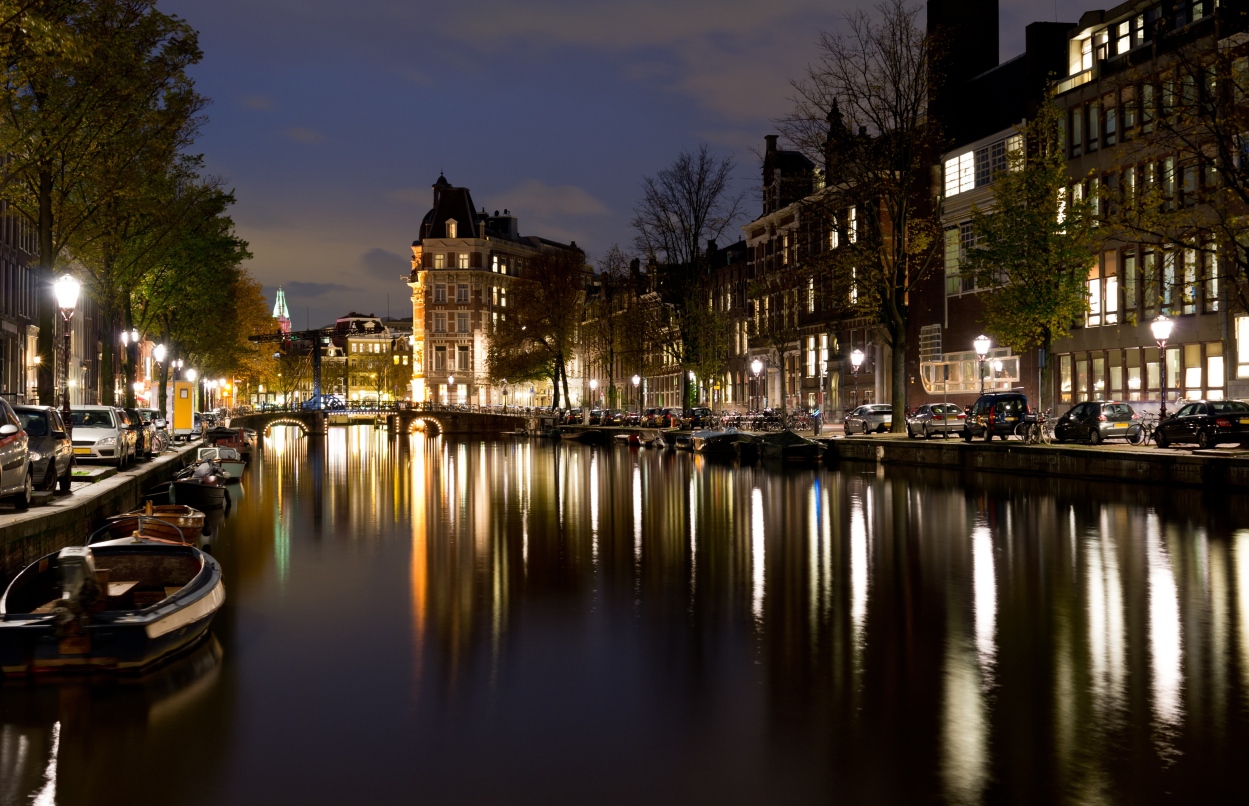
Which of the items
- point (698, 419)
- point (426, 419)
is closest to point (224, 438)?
point (698, 419)

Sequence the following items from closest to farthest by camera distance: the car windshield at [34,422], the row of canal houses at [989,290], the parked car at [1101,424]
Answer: the car windshield at [34,422], the parked car at [1101,424], the row of canal houses at [989,290]

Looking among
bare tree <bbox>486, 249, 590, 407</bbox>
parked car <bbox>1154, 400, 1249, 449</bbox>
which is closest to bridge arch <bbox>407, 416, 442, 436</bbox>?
bare tree <bbox>486, 249, 590, 407</bbox>

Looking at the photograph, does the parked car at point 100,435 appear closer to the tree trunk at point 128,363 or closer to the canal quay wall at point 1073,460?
the tree trunk at point 128,363

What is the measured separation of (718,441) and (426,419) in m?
80.7

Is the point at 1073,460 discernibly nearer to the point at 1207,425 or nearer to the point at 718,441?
the point at 1207,425

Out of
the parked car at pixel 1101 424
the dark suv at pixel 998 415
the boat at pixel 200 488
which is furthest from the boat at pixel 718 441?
the boat at pixel 200 488

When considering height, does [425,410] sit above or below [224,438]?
above

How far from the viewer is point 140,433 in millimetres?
Answer: 44031

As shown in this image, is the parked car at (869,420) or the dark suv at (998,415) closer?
the dark suv at (998,415)

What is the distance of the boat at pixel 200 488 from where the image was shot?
94.1 ft

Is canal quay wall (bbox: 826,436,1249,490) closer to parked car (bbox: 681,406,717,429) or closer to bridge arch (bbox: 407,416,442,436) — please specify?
parked car (bbox: 681,406,717,429)

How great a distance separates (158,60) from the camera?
37938 mm

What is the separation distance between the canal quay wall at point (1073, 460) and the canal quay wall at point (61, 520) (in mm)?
26621

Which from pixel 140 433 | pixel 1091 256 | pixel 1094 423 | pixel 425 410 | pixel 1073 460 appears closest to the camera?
pixel 1073 460
